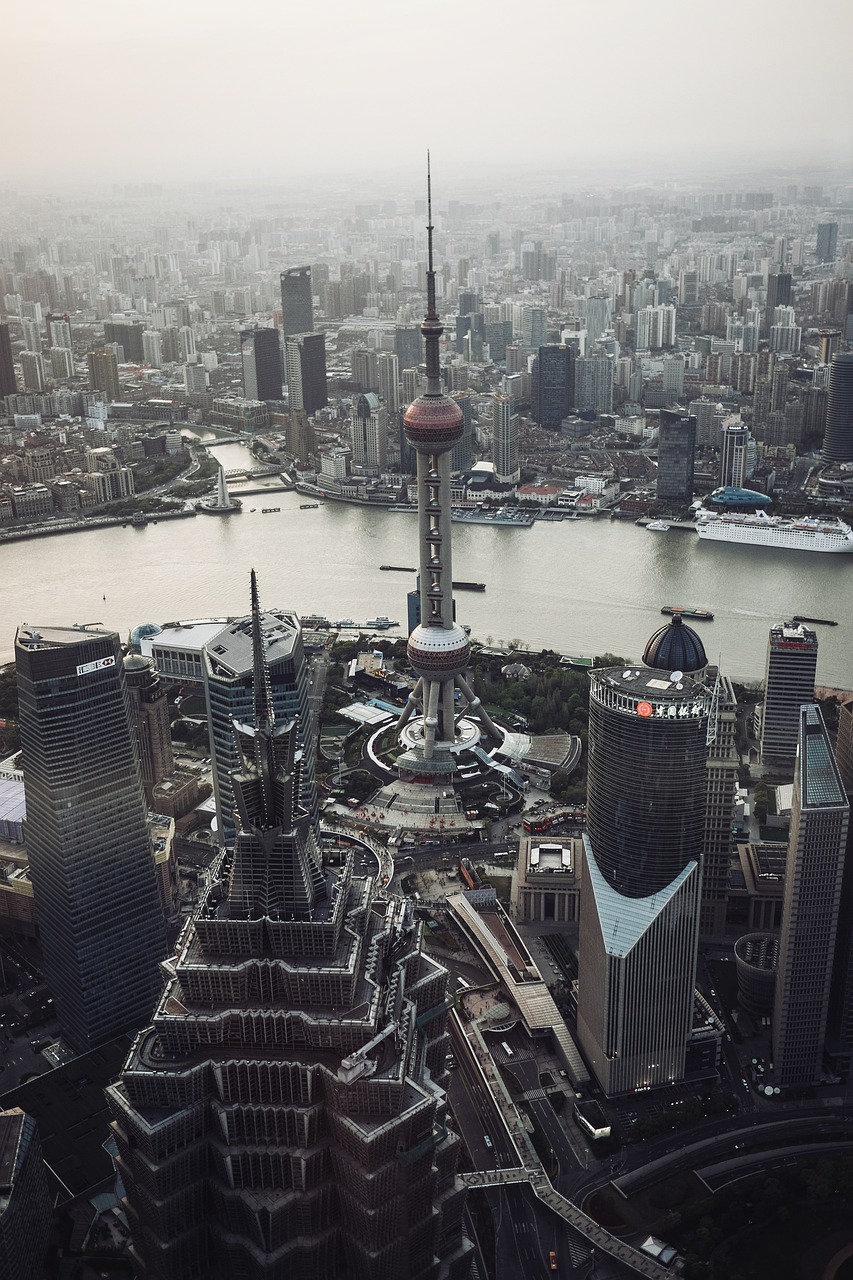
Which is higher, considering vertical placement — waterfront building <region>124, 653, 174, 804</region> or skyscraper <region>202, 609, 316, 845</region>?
skyscraper <region>202, 609, 316, 845</region>

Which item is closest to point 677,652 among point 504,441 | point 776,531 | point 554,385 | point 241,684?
point 241,684

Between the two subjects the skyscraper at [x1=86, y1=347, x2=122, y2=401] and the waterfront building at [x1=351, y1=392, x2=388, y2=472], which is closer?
the waterfront building at [x1=351, y1=392, x2=388, y2=472]

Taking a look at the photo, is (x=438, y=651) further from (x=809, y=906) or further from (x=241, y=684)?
(x=809, y=906)

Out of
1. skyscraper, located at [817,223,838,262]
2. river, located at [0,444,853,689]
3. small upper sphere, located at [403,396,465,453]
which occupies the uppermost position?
skyscraper, located at [817,223,838,262]

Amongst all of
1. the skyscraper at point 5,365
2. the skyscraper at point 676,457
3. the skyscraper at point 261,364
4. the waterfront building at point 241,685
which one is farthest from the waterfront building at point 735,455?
the skyscraper at point 5,365

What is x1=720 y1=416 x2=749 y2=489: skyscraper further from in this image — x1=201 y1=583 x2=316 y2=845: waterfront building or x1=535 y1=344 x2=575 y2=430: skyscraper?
x1=201 y1=583 x2=316 y2=845: waterfront building

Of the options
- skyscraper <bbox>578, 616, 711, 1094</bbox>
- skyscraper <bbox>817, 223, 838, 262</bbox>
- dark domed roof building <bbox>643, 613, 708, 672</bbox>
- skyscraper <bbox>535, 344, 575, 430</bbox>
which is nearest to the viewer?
skyscraper <bbox>578, 616, 711, 1094</bbox>

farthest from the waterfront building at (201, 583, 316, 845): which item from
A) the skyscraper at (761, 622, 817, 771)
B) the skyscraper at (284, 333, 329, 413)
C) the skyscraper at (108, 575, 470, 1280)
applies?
the skyscraper at (284, 333, 329, 413)

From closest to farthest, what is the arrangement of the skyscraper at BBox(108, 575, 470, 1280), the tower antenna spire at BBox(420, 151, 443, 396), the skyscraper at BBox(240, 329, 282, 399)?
1. the skyscraper at BBox(108, 575, 470, 1280)
2. the tower antenna spire at BBox(420, 151, 443, 396)
3. the skyscraper at BBox(240, 329, 282, 399)
